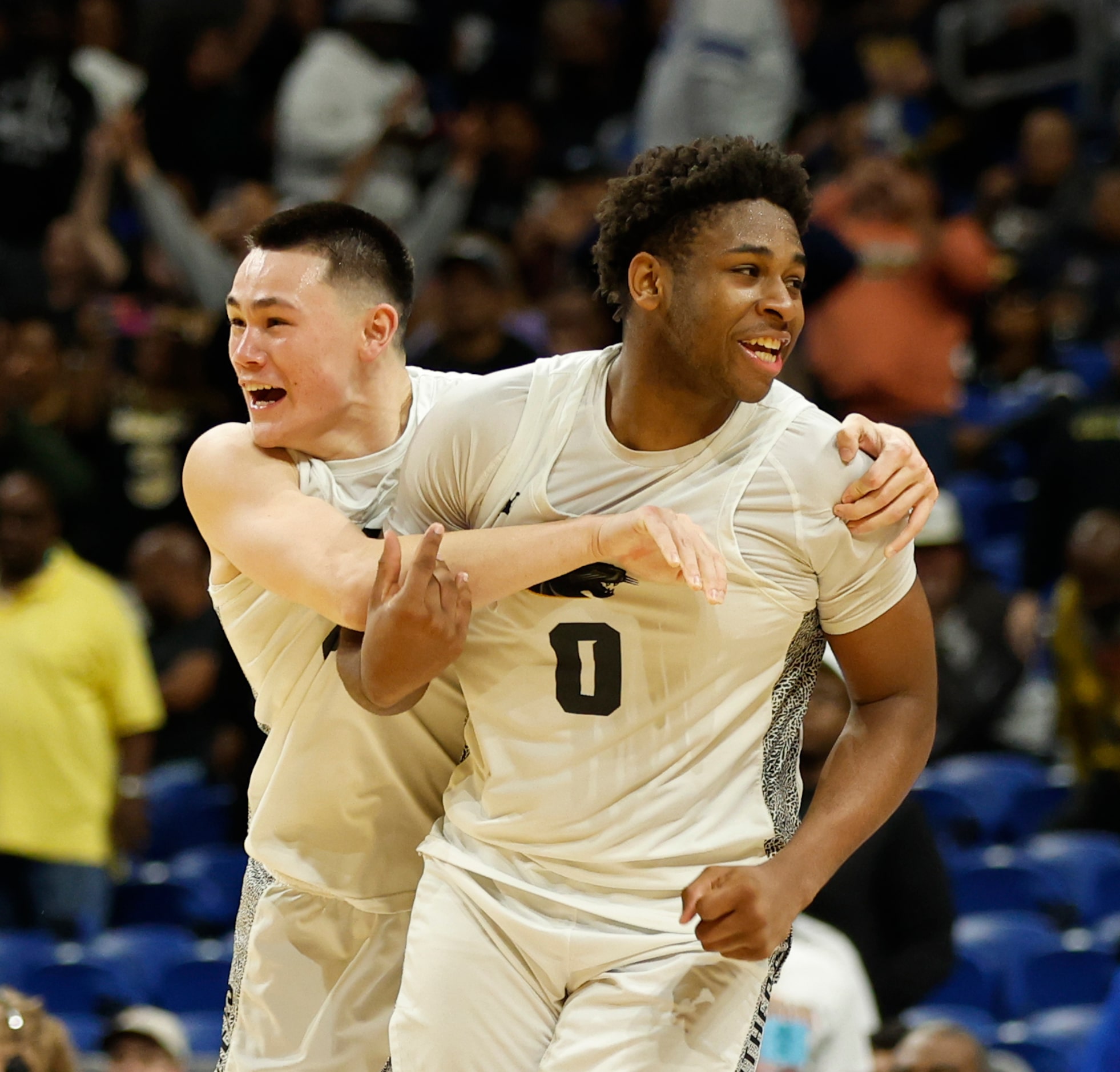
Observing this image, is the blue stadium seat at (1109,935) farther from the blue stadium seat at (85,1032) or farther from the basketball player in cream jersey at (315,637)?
the basketball player in cream jersey at (315,637)

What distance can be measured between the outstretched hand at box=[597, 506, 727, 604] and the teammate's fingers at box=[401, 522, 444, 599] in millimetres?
251

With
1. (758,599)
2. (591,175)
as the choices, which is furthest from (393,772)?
(591,175)

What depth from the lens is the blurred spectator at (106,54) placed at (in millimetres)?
10867

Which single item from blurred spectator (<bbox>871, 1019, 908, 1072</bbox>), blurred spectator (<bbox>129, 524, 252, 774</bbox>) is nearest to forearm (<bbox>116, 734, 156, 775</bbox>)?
blurred spectator (<bbox>129, 524, 252, 774</bbox>)

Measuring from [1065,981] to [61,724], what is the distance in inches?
140

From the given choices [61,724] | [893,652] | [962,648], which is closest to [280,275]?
[893,652]

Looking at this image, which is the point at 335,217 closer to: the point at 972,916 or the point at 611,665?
the point at 611,665

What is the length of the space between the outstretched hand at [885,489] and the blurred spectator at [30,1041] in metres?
1.93

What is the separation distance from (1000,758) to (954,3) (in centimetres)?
597

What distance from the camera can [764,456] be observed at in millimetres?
3061

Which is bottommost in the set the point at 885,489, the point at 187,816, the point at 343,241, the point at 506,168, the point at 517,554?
the point at 187,816

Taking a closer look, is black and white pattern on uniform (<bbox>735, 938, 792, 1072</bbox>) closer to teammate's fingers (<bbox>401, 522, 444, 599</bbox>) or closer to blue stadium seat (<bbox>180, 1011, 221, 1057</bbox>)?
teammate's fingers (<bbox>401, 522, 444, 599</bbox>)

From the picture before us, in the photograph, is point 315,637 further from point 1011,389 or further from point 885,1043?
point 1011,389

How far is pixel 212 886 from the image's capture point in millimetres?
6898
